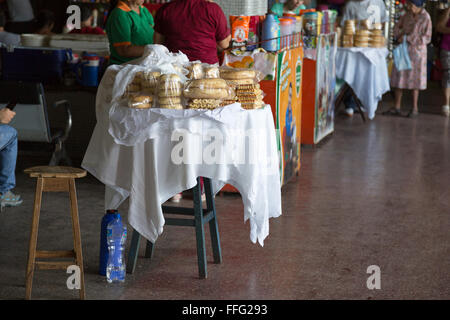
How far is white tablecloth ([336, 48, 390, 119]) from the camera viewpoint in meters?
8.83

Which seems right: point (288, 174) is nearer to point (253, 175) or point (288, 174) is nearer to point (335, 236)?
point (335, 236)

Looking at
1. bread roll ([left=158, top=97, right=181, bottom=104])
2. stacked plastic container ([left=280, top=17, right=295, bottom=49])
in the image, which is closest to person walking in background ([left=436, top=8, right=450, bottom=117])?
stacked plastic container ([left=280, top=17, right=295, bottom=49])

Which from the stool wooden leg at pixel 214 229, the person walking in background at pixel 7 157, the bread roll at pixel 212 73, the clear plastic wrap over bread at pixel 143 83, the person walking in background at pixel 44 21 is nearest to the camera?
the clear plastic wrap over bread at pixel 143 83

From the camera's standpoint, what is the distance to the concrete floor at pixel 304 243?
369 centimetres

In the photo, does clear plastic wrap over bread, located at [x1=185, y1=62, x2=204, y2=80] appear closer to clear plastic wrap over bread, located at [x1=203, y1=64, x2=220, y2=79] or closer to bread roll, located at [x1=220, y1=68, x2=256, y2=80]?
clear plastic wrap over bread, located at [x1=203, y1=64, x2=220, y2=79]

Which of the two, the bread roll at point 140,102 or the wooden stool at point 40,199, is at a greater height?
the bread roll at point 140,102

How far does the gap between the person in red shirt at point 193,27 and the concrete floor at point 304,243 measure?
1.23 metres

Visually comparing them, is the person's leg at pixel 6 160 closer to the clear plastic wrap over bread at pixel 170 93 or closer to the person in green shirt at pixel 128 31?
the person in green shirt at pixel 128 31

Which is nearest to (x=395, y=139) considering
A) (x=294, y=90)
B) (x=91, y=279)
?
(x=294, y=90)

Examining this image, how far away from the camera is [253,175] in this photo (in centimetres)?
366

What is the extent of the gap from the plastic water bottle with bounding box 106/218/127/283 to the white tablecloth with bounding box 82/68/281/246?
0.10m

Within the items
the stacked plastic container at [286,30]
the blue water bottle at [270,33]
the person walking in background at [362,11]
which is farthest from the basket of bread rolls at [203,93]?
the person walking in background at [362,11]
